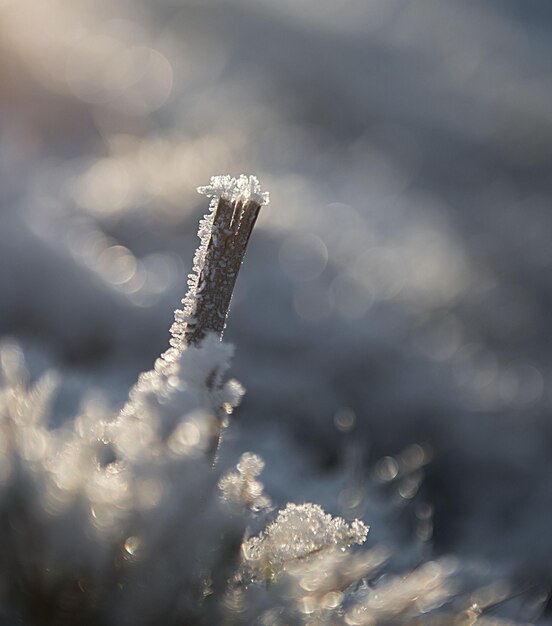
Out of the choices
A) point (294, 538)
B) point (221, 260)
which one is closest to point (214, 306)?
point (221, 260)

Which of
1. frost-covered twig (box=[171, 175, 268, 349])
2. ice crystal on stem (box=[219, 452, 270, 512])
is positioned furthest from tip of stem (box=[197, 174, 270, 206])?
ice crystal on stem (box=[219, 452, 270, 512])

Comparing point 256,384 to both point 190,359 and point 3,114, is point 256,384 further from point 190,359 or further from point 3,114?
point 3,114

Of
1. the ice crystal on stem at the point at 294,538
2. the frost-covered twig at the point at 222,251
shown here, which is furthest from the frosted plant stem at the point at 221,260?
the ice crystal on stem at the point at 294,538

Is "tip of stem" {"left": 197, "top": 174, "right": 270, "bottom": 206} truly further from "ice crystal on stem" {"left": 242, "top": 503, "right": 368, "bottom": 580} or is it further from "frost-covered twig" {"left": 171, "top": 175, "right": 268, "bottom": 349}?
"ice crystal on stem" {"left": 242, "top": 503, "right": 368, "bottom": 580}

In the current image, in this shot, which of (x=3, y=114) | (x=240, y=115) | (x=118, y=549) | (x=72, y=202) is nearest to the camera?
(x=118, y=549)

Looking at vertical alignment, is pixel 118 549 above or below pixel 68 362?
below

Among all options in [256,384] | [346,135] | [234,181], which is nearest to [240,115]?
[346,135]

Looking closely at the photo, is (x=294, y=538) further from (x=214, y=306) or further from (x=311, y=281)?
(x=311, y=281)
